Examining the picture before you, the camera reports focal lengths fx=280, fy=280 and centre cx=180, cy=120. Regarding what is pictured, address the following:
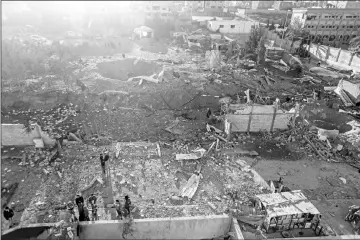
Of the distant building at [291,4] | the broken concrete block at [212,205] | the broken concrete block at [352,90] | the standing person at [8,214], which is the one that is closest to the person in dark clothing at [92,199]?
the standing person at [8,214]

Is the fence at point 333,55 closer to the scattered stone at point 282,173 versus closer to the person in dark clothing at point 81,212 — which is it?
the scattered stone at point 282,173

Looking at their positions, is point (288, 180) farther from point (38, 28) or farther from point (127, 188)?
point (38, 28)

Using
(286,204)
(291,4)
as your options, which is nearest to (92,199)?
(286,204)

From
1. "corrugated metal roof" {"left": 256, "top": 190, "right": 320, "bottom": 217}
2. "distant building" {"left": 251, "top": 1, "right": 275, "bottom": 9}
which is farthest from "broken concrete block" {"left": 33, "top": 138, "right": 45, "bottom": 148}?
"distant building" {"left": 251, "top": 1, "right": 275, "bottom": 9}

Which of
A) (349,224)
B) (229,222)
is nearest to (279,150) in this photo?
(349,224)

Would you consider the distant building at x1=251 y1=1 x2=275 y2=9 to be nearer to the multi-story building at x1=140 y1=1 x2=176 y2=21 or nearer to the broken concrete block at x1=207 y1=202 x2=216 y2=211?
the multi-story building at x1=140 y1=1 x2=176 y2=21
